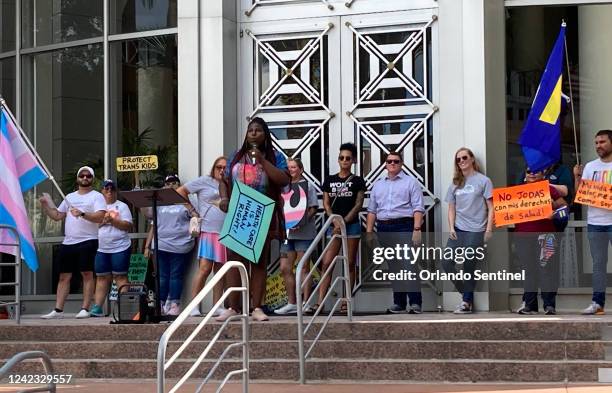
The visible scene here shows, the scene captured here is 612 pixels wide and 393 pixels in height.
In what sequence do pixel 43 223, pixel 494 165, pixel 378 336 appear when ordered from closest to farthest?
pixel 378 336 → pixel 494 165 → pixel 43 223

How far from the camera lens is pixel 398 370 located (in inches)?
454

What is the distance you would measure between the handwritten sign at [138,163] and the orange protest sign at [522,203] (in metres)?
5.24

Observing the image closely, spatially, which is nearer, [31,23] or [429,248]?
[429,248]

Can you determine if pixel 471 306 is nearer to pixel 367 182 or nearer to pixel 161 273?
pixel 367 182

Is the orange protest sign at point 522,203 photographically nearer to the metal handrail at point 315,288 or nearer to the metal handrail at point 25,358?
the metal handrail at point 315,288

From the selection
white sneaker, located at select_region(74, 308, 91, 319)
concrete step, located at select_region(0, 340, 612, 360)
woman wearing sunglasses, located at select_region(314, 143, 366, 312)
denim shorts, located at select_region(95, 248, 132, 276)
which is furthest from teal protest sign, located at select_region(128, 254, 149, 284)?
concrete step, located at select_region(0, 340, 612, 360)

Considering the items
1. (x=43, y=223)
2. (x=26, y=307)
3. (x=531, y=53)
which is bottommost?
(x=26, y=307)

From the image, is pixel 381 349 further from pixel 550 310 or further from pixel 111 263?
pixel 111 263

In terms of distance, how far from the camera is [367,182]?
1602 centimetres

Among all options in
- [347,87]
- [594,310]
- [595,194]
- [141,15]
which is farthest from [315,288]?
[141,15]

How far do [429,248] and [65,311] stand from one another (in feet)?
19.3

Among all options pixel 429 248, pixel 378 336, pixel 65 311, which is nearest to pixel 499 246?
pixel 429 248

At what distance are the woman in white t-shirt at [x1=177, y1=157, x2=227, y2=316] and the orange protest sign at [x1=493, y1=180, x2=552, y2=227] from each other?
340cm

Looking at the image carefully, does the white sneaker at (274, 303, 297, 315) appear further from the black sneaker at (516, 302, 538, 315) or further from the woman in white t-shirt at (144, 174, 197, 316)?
the black sneaker at (516, 302, 538, 315)
